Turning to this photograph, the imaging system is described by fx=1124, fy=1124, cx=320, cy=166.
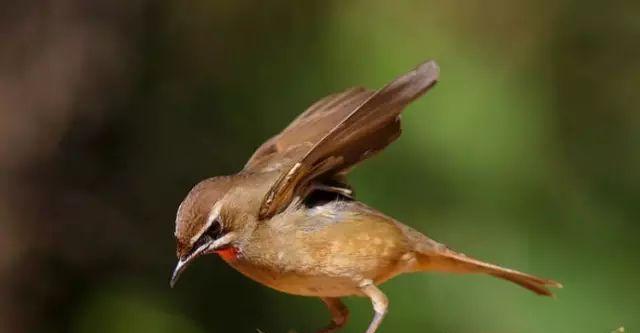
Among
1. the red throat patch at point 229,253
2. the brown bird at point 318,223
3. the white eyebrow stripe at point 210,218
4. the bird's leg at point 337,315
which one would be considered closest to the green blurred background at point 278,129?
the bird's leg at point 337,315

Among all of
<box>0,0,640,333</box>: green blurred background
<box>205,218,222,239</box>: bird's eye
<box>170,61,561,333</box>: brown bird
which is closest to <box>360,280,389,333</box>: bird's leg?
<box>170,61,561,333</box>: brown bird

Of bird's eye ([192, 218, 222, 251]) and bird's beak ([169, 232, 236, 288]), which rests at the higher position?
bird's eye ([192, 218, 222, 251])

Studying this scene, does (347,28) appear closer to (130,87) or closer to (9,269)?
(130,87)

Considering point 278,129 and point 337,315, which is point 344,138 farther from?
point 278,129

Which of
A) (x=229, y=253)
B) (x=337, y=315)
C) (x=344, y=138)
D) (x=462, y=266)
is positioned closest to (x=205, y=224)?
(x=229, y=253)

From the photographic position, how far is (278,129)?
3.63 metres

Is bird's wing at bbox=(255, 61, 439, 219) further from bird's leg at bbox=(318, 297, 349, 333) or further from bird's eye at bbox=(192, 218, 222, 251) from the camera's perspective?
bird's leg at bbox=(318, 297, 349, 333)

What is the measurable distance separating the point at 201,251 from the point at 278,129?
186 cm

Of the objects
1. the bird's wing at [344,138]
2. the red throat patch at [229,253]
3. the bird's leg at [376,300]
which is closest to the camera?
the bird's wing at [344,138]

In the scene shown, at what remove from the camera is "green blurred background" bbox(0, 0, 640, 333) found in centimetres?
342

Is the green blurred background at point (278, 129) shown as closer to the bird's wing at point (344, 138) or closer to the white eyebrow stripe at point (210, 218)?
the bird's wing at point (344, 138)

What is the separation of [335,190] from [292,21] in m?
1.87

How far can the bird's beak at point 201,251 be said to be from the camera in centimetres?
177

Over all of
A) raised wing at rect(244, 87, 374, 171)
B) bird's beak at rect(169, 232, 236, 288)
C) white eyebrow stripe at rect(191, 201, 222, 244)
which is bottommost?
bird's beak at rect(169, 232, 236, 288)
